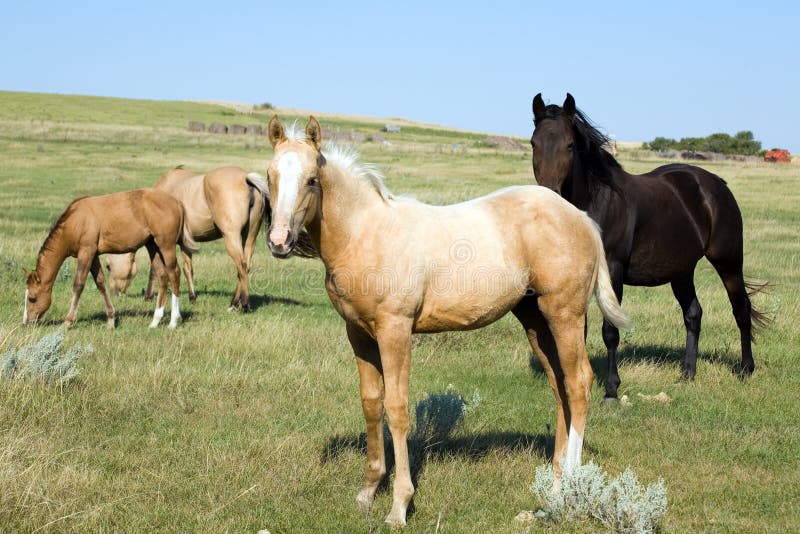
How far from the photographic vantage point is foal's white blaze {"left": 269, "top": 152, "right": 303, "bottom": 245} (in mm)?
4137

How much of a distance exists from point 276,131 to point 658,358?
641cm

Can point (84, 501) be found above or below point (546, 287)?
below

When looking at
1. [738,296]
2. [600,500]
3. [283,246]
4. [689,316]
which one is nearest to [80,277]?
[283,246]

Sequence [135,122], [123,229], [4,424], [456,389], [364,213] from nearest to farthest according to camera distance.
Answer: [364,213]
[4,424]
[456,389]
[123,229]
[135,122]

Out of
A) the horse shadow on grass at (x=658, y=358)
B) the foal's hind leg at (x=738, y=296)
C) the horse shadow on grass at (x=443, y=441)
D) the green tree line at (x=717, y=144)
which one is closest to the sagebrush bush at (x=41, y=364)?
the horse shadow on grass at (x=443, y=441)

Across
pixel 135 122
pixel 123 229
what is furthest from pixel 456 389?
pixel 135 122

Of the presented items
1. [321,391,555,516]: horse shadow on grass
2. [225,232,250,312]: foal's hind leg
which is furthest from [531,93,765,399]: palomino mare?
[225,232,250,312]: foal's hind leg

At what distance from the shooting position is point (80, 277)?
409 inches

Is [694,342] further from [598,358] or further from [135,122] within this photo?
[135,122]

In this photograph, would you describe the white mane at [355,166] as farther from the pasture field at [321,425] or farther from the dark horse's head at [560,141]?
the dark horse's head at [560,141]

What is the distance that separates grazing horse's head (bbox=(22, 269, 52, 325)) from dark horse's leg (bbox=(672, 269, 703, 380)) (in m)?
8.11

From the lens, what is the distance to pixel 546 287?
5102mm

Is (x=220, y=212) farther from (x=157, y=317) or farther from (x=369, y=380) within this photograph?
(x=369, y=380)

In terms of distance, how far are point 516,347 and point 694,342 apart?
2.05m
